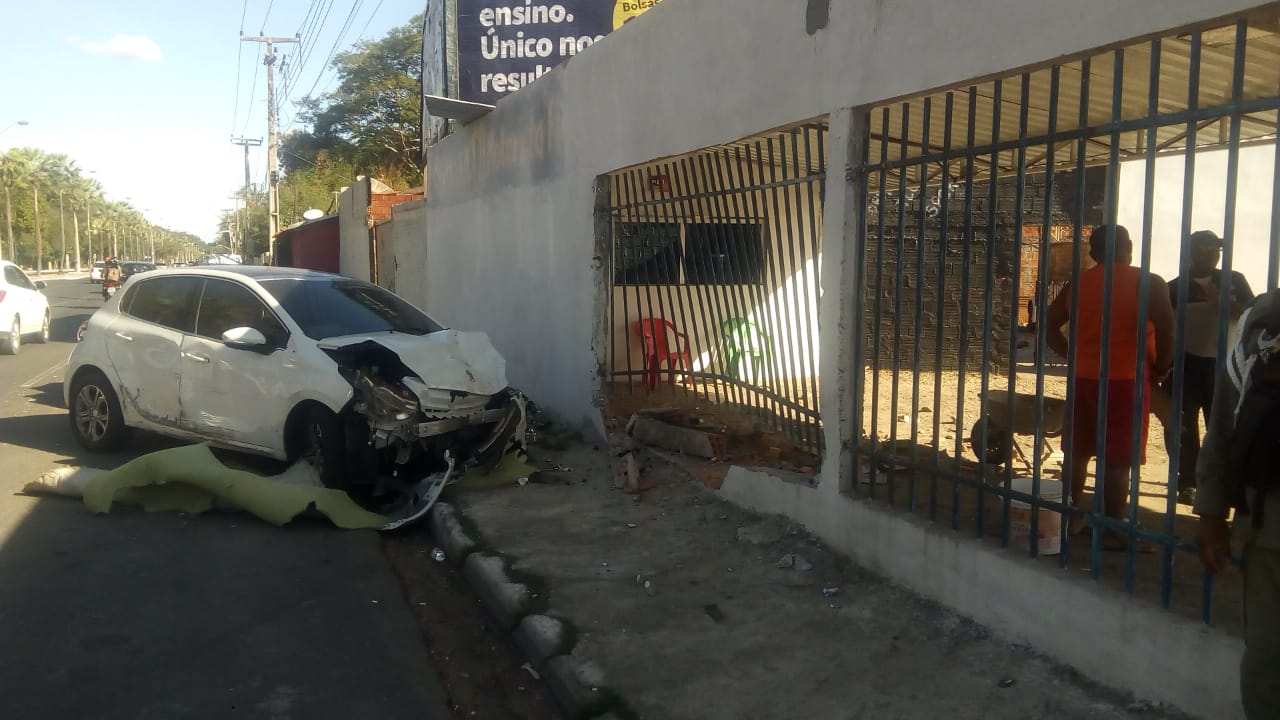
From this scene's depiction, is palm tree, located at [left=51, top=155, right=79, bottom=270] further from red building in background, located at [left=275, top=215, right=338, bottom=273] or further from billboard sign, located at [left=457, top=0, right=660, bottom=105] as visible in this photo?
billboard sign, located at [left=457, top=0, right=660, bottom=105]

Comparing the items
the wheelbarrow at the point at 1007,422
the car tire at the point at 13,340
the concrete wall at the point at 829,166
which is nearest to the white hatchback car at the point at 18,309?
the car tire at the point at 13,340

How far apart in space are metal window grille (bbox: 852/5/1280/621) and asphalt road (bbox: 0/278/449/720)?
257 cm

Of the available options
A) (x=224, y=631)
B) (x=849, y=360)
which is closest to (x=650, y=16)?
(x=849, y=360)

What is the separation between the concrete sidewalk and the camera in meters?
3.66

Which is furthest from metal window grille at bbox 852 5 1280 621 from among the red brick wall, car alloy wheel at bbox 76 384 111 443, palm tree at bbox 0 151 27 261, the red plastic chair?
palm tree at bbox 0 151 27 261

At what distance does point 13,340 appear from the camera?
16.3m

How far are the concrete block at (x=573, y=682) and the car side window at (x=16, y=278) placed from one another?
16230mm

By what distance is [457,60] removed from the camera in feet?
51.9

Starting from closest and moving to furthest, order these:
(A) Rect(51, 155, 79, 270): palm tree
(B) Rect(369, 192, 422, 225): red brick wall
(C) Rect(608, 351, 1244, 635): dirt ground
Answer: (C) Rect(608, 351, 1244, 635): dirt ground < (B) Rect(369, 192, 422, 225): red brick wall < (A) Rect(51, 155, 79, 270): palm tree

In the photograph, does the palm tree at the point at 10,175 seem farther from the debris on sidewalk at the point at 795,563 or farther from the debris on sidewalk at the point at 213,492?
the debris on sidewalk at the point at 795,563

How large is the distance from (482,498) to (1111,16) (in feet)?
16.4

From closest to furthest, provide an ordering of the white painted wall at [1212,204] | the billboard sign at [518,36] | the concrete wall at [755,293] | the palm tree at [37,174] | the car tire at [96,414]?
the concrete wall at [755,293], the white painted wall at [1212,204], the car tire at [96,414], the billboard sign at [518,36], the palm tree at [37,174]

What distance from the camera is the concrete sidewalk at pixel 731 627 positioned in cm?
366

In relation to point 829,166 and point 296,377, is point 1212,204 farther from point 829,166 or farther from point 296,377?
point 296,377
